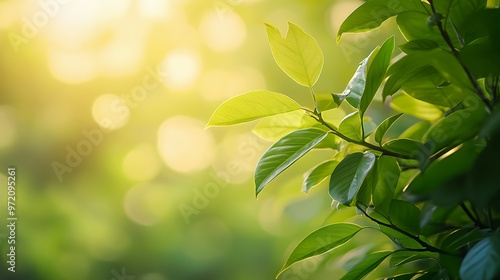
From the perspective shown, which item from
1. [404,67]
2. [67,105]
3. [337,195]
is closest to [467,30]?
[404,67]

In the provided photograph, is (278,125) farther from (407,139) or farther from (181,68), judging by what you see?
(181,68)

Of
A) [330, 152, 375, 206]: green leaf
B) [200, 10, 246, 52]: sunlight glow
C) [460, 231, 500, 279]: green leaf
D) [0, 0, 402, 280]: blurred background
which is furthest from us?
[200, 10, 246, 52]: sunlight glow

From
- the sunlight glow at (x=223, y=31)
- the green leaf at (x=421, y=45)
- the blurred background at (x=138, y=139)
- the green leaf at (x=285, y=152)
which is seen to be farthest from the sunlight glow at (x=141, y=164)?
the green leaf at (x=421, y=45)

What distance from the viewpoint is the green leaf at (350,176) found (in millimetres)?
475

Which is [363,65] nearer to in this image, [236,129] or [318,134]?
[318,134]

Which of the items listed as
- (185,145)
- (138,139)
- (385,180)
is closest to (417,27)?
(385,180)

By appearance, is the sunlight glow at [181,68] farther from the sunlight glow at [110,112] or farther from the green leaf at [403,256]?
the green leaf at [403,256]

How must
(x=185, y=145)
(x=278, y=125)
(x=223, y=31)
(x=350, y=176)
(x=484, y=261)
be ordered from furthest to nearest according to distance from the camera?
(x=223, y=31), (x=185, y=145), (x=278, y=125), (x=350, y=176), (x=484, y=261)

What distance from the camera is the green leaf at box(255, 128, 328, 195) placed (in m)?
0.51

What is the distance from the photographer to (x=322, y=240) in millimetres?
546

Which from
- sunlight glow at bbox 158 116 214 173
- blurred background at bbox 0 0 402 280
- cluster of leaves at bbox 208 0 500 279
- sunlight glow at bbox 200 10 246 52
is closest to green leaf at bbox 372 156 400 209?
cluster of leaves at bbox 208 0 500 279

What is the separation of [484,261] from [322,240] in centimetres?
20

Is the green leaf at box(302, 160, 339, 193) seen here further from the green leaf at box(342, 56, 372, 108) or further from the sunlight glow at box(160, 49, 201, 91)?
the sunlight glow at box(160, 49, 201, 91)

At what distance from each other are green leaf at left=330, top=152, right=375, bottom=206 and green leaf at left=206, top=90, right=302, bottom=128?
0.08 metres
